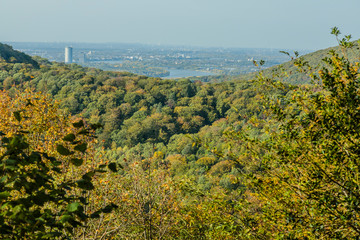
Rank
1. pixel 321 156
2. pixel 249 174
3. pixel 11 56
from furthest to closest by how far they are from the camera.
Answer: pixel 11 56, pixel 249 174, pixel 321 156

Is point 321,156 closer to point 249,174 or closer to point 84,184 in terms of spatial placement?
point 249,174

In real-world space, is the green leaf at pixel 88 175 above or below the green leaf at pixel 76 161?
below

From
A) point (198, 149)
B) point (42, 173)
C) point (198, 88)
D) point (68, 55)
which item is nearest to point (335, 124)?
point (42, 173)

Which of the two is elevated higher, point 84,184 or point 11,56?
point 11,56

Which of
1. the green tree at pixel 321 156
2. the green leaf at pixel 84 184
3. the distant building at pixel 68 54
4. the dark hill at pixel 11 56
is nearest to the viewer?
the green leaf at pixel 84 184

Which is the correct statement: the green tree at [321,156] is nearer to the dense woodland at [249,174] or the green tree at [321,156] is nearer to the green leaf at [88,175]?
the dense woodland at [249,174]

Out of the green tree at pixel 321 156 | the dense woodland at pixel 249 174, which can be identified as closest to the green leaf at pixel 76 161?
the dense woodland at pixel 249 174

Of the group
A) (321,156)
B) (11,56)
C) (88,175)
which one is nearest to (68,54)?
(11,56)

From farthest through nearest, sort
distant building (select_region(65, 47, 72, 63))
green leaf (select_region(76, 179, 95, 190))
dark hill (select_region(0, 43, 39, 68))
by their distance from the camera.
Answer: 1. distant building (select_region(65, 47, 72, 63))
2. dark hill (select_region(0, 43, 39, 68))
3. green leaf (select_region(76, 179, 95, 190))

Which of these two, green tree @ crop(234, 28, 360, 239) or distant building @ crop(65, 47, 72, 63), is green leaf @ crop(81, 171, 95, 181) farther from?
distant building @ crop(65, 47, 72, 63)

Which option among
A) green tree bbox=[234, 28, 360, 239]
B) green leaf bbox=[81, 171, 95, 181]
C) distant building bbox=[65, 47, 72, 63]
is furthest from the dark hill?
distant building bbox=[65, 47, 72, 63]

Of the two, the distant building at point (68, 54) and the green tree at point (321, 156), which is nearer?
the green tree at point (321, 156)

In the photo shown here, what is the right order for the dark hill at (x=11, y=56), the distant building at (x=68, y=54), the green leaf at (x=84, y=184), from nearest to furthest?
1. the green leaf at (x=84, y=184)
2. the dark hill at (x=11, y=56)
3. the distant building at (x=68, y=54)

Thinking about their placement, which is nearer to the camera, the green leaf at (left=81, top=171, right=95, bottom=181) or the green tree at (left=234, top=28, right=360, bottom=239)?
the green leaf at (left=81, top=171, right=95, bottom=181)
